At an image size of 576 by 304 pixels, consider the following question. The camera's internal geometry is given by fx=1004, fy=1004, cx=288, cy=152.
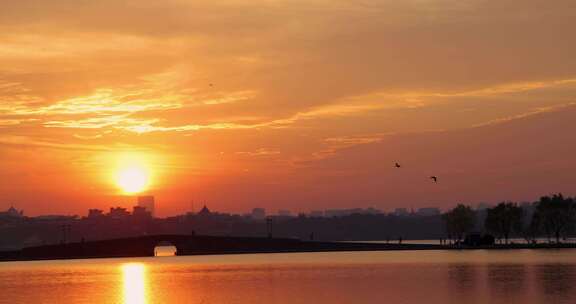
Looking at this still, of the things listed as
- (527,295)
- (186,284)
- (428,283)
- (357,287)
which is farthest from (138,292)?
(527,295)

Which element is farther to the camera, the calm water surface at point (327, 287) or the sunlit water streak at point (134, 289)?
the sunlit water streak at point (134, 289)

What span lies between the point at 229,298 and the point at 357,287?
53.1ft

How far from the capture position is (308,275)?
13225cm

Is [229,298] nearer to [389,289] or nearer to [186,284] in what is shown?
[389,289]

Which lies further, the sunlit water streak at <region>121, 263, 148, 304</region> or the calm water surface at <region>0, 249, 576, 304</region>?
the sunlit water streak at <region>121, 263, 148, 304</region>

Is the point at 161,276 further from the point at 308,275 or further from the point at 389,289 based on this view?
the point at 389,289

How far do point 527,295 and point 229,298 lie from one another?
27.4 meters

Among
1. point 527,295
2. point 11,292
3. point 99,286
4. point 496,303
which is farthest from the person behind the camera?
point 99,286

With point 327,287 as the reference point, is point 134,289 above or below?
above

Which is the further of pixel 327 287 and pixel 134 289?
pixel 134 289

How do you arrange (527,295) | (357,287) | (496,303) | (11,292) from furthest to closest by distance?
(11,292) < (357,287) < (527,295) < (496,303)

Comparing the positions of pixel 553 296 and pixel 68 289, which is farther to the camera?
pixel 68 289

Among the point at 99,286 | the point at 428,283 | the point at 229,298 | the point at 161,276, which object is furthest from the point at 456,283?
the point at 161,276

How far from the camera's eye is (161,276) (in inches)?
5733
